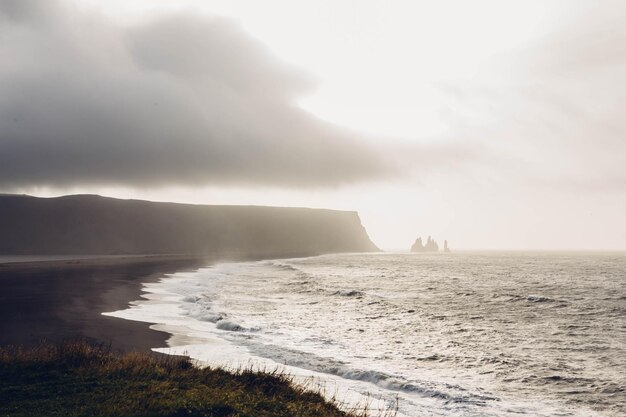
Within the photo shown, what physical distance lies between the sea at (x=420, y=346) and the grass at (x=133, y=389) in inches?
95.3

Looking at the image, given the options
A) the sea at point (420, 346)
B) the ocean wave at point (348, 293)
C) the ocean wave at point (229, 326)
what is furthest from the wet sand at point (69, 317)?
the ocean wave at point (348, 293)

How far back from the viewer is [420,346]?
2603 cm

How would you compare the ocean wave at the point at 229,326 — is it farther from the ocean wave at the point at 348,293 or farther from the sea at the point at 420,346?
the ocean wave at the point at 348,293

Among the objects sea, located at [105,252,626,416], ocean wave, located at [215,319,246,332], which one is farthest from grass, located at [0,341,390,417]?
ocean wave, located at [215,319,246,332]

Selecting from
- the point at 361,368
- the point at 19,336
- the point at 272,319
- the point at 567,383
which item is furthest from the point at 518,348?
the point at 19,336

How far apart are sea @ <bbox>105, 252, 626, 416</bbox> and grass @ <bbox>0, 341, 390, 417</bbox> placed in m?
2.42

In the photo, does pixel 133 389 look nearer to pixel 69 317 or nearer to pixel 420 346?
pixel 420 346

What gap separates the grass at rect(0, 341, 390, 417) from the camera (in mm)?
11000

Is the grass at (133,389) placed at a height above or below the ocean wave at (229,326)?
above

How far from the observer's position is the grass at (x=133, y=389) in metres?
11.0

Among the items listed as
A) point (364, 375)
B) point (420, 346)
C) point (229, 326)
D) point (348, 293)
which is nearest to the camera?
point (364, 375)

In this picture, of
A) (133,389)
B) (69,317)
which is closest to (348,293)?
(69,317)

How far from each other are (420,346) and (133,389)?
17.7 meters

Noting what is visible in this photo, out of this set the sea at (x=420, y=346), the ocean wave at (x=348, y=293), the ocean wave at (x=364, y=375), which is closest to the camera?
the sea at (x=420, y=346)
